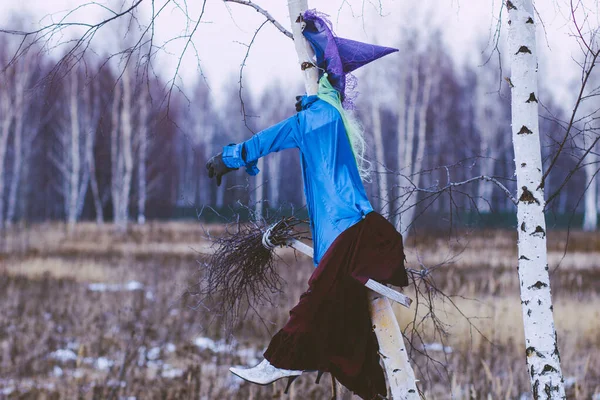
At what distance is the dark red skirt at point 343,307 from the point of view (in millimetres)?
2500

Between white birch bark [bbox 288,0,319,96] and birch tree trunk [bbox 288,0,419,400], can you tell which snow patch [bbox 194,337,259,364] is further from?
white birch bark [bbox 288,0,319,96]

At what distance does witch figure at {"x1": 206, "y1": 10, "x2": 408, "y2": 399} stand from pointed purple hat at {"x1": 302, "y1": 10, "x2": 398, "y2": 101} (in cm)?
11

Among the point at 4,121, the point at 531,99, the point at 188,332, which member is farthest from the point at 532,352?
the point at 4,121

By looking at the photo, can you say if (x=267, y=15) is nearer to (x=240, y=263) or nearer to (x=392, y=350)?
(x=240, y=263)

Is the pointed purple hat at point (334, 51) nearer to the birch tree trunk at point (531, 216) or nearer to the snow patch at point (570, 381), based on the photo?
the birch tree trunk at point (531, 216)

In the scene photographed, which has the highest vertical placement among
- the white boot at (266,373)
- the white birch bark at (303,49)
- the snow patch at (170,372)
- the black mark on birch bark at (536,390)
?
the white birch bark at (303,49)

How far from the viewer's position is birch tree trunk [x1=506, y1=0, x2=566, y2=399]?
2551 mm

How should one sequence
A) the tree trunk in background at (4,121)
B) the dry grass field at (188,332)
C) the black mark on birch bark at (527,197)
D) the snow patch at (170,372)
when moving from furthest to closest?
the tree trunk in background at (4,121), the snow patch at (170,372), the dry grass field at (188,332), the black mark on birch bark at (527,197)

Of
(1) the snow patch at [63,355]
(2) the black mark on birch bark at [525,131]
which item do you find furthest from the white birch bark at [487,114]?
(2) the black mark on birch bark at [525,131]

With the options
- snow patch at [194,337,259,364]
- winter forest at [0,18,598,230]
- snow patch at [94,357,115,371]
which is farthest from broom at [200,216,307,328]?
winter forest at [0,18,598,230]

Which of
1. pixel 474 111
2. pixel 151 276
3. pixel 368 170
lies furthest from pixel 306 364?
pixel 474 111

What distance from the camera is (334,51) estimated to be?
267cm

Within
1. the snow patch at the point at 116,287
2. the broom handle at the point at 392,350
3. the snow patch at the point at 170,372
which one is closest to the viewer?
the broom handle at the point at 392,350

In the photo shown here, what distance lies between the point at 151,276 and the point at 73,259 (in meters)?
2.79
